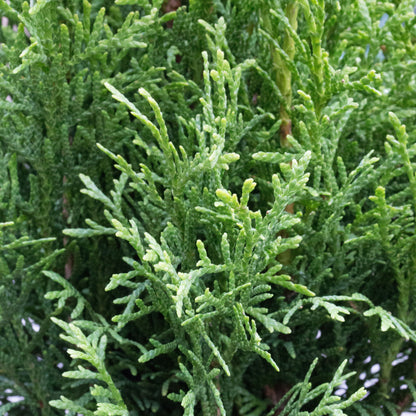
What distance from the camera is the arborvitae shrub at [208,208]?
3.77ft

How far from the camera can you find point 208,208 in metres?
1.17

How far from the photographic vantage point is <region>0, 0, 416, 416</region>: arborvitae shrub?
1.15m

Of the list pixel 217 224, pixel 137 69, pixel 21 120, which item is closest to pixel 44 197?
pixel 21 120

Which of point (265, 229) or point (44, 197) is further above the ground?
point (44, 197)

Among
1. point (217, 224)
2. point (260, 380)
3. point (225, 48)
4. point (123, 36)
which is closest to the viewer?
point (217, 224)

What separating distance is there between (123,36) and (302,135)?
52 centimetres

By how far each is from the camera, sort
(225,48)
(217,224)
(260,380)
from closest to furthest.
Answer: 1. (217,224)
2. (225,48)
3. (260,380)

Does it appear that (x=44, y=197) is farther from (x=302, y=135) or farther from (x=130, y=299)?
(x=302, y=135)

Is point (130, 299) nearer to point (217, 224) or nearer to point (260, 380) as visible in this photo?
point (217, 224)

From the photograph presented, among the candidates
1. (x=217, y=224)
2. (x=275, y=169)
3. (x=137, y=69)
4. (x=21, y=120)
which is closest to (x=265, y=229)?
(x=217, y=224)

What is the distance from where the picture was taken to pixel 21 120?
140cm

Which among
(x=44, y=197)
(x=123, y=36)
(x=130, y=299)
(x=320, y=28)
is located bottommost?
(x=130, y=299)

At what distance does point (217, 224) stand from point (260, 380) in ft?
1.95

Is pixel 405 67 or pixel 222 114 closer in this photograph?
pixel 222 114
